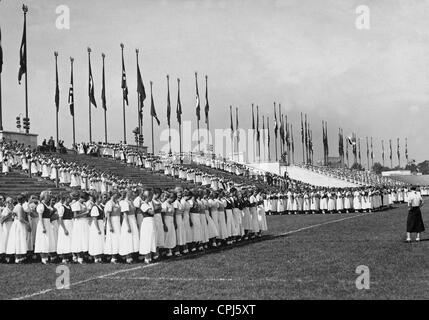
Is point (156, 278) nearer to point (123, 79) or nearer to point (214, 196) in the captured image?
point (214, 196)

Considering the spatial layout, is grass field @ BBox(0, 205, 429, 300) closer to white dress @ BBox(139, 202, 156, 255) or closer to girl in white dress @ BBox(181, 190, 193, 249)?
white dress @ BBox(139, 202, 156, 255)

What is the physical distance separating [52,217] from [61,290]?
5506 mm

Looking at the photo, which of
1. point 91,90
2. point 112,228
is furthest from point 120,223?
point 91,90

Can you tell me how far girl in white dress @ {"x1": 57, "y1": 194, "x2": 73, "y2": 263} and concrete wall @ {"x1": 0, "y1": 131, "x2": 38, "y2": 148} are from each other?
91.9 feet

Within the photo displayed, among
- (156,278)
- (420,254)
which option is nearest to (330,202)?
(420,254)

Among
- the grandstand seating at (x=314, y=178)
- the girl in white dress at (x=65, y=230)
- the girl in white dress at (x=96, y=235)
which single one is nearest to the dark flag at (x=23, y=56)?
the girl in white dress at (x=65, y=230)

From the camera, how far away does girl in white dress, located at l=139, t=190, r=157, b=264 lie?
51.6 feet

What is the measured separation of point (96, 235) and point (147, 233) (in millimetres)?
1370

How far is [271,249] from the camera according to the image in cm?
1825

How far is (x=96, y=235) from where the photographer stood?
16125 millimetres

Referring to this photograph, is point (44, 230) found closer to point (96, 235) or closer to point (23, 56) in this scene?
point (96, 235)

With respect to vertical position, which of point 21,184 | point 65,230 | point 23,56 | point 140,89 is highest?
point 23,56

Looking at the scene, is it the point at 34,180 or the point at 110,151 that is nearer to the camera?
the point at 34,180

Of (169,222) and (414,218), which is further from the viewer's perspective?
(414,218)
